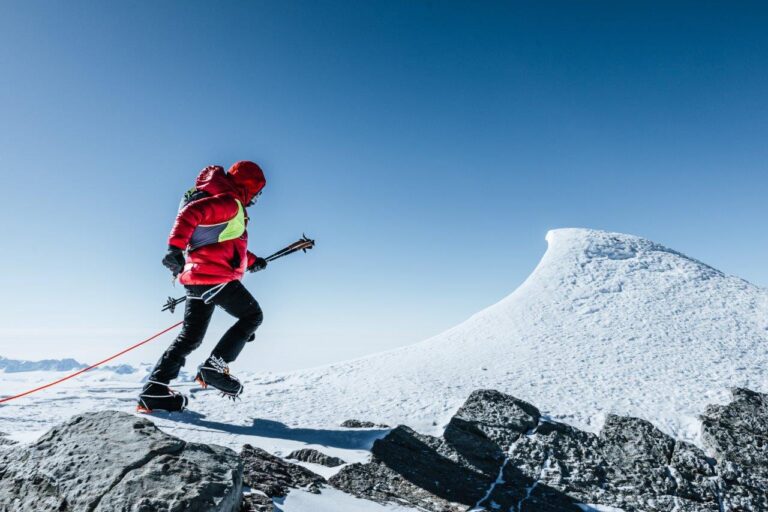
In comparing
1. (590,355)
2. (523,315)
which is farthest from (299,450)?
(523,315)

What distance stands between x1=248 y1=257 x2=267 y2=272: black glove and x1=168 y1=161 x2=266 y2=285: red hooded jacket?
68 cm

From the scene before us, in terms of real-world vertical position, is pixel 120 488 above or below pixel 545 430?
below

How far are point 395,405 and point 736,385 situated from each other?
609cm

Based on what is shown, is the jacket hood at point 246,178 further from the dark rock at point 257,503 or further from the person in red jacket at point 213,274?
the dark rock at point 257,503

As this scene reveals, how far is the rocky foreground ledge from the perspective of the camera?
2604 mm

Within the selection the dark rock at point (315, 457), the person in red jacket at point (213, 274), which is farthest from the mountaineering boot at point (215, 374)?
the dark rock at point (315, 457)

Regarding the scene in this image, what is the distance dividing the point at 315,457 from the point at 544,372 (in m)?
5.24

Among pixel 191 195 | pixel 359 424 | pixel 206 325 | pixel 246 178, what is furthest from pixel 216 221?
pixel 359 424

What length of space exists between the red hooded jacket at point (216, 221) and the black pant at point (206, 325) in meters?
0.16

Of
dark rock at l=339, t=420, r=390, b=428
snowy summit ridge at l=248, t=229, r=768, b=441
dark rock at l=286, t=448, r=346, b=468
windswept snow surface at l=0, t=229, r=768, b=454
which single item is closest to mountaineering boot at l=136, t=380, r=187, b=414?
windswept snow surface at l=0, t=229, r=768, b=454

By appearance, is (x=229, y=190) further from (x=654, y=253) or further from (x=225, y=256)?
(x=654, y=253)

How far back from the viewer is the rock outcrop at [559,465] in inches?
185

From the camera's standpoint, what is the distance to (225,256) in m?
4.71

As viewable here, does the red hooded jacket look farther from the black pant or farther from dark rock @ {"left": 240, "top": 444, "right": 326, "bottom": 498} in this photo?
dark rock @ {"left": 240, "top": 444, "right": 326, "bottom": 498}
